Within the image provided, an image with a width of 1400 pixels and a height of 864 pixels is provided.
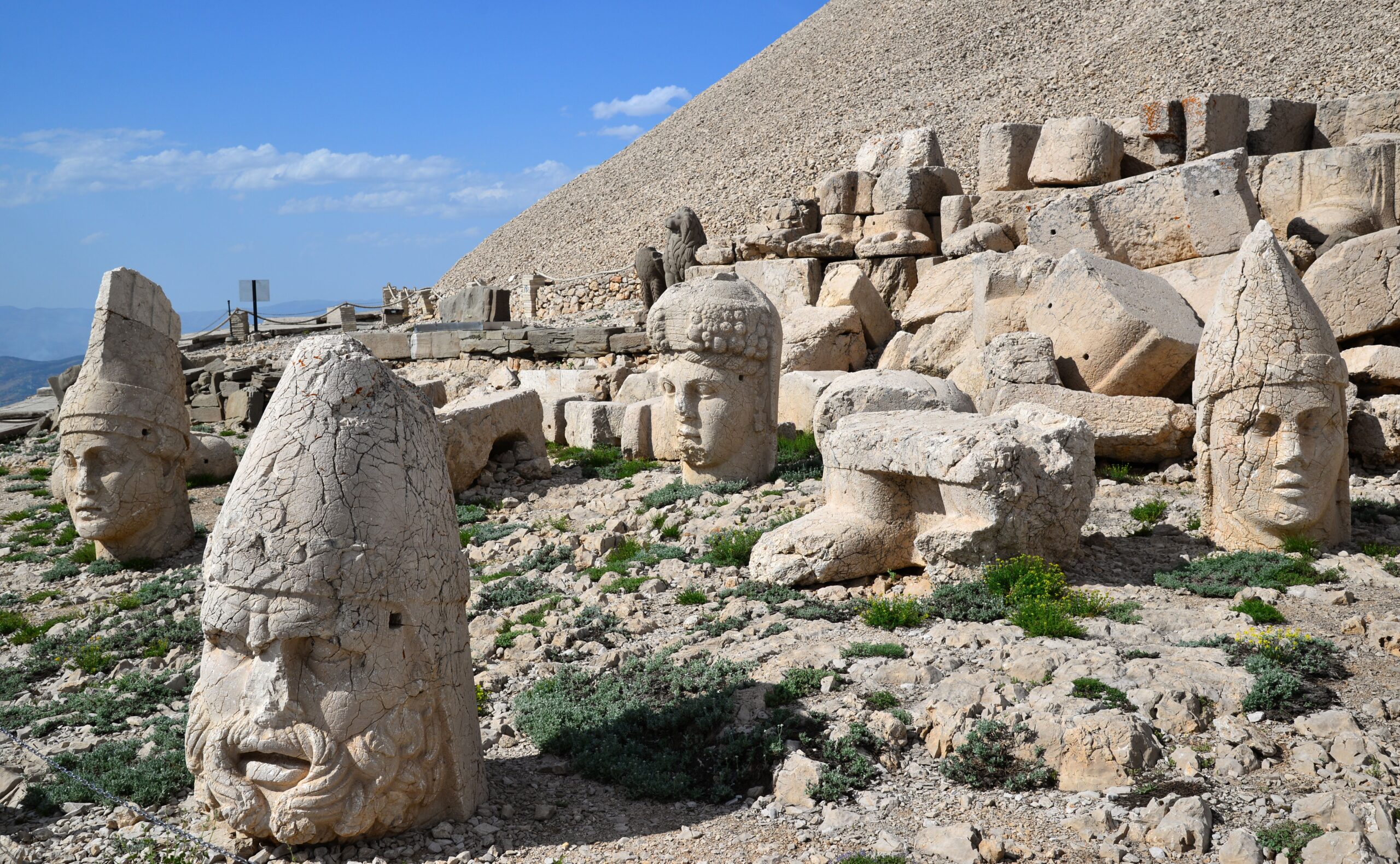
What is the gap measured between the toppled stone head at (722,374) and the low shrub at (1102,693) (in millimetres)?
4571

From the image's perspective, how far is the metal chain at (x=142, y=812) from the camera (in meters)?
3.84

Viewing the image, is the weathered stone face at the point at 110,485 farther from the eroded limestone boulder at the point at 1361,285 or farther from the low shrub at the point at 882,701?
the eroded limestone boulder at the point at 1361,285

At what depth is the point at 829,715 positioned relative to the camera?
187 inches

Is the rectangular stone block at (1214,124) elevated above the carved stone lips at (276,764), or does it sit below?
above

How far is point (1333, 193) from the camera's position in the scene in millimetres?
12133

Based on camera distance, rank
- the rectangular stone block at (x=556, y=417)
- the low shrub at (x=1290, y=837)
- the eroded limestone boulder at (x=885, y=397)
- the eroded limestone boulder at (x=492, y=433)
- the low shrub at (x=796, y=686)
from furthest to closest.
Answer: the rectangular stone block at (x=556, y=417), the eroded limestone boulder at (x=492, y=433), the eroded limestone boulder at (x=885, y=397), the low shrub at (x=796, y=686), the low shrub at (x=1290, y=837)

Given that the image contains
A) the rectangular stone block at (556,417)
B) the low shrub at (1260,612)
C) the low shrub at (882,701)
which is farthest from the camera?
the rectangular stone block at (556,417)

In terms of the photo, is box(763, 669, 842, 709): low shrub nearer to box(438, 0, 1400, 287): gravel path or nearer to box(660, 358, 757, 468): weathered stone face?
box(660, 358, 757, 468): weathered stone face

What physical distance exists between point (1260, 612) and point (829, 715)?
249cm

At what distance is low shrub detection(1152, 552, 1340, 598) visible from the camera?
6031 millimetres

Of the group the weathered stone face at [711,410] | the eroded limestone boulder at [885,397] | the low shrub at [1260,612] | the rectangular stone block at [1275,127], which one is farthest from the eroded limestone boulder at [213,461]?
the rectangular stone block at [1275,127]

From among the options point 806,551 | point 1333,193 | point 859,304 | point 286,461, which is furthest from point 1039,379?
point 286,461

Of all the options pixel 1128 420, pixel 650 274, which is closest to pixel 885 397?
pixel 1128 420

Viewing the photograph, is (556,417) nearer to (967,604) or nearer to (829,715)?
(967,604)
